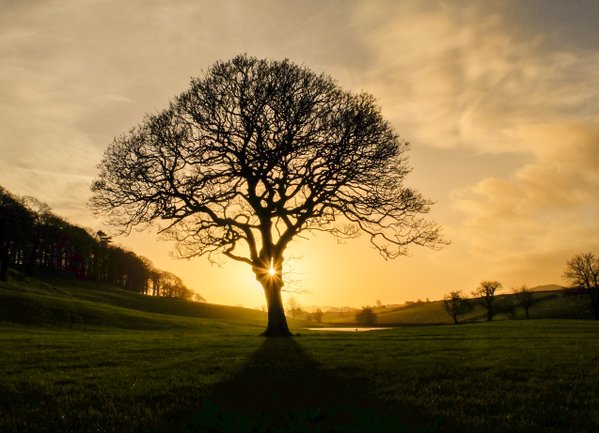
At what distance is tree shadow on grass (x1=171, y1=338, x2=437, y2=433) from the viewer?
21.1 feet

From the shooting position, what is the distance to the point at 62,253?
120 m

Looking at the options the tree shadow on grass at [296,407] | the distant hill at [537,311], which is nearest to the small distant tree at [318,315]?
the distant hill at [537,311]

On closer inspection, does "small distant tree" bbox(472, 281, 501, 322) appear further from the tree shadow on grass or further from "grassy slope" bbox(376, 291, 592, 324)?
the tree shadow on grass

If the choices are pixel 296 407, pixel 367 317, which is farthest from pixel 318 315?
pixel 296 407

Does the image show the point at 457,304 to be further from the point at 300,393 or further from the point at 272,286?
the point at 300,393

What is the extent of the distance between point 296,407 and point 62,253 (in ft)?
425

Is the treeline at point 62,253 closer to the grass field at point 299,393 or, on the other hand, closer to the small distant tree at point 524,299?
the grass field at point 299,393

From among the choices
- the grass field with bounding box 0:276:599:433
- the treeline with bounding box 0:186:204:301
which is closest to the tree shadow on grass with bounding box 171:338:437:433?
the grass field with bounding box 0:276:599:433

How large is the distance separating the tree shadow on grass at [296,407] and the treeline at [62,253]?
2435 inches

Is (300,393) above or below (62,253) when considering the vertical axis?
below

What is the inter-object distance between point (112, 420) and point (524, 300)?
424 feet

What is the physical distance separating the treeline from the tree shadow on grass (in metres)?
61.8

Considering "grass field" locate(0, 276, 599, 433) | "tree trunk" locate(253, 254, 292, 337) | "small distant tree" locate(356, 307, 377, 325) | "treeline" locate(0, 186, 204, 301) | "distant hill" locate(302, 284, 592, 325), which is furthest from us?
"small distant tree" locate(356, 307, 377, 325)

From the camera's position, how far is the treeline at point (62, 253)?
78438mm
